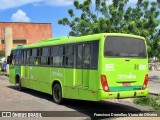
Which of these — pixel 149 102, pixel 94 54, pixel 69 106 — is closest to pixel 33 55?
pixel 69 106

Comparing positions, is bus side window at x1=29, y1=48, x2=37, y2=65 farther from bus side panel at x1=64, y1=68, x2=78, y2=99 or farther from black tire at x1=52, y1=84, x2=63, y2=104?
bus side panel at x1=64, y1=68, x2=78, y2=99

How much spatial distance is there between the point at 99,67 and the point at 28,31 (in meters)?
67.8

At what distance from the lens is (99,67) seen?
1169cm

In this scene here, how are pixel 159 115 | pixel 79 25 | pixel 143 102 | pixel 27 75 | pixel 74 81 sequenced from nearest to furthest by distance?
pixel 159 115 → pixel 74 81 → pixel 143 102 → pixel 27 75 → pixel 79 25

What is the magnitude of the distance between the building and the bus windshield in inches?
2562

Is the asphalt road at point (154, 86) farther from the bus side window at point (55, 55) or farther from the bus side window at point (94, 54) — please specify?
the bus side window at point (94, 54)

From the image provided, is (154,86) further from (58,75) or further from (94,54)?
(94,54)

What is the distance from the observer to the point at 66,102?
582 inches

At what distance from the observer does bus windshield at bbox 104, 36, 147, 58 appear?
11953mm

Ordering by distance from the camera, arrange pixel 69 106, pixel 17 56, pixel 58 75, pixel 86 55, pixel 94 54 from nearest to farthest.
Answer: pixel 94 54, pixel 86 55, pixel 69 106, pixel 58 75, pixel 17 56

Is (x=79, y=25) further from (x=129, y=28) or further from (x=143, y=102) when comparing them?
(x=143, y=102)

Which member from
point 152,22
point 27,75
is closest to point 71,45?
point 27,75

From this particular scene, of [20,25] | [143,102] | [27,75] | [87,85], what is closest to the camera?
[87,85]

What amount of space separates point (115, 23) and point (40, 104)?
16.4 meters
